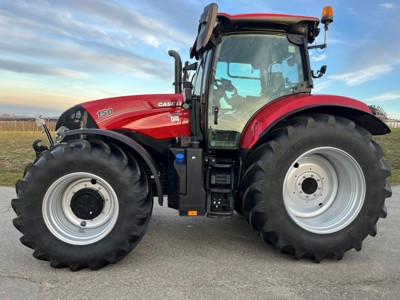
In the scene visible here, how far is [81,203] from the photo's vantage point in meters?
3.41

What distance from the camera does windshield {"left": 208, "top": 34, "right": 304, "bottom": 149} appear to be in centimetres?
380

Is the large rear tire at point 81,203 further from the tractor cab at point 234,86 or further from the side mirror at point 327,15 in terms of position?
the side mirror at point 327,15

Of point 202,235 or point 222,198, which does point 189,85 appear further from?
point 202,235

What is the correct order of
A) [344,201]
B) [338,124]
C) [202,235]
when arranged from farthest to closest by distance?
[202,235] → [344,201] → [338,124]

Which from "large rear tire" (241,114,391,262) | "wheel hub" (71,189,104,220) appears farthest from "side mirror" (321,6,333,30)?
"wheel hub" (71,189,104,220)

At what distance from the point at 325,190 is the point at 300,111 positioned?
0.96 meters

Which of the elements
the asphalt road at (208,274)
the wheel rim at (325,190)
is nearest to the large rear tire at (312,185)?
the wheel rim at (325,190)

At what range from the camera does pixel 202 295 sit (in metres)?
2.77

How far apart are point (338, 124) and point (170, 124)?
5.77 feet

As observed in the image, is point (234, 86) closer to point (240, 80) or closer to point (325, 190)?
point (240, 80)

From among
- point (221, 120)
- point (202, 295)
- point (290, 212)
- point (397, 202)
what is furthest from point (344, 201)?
point (397, 202)

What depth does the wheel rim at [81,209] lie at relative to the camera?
331 cm

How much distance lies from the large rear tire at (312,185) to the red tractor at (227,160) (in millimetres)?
11

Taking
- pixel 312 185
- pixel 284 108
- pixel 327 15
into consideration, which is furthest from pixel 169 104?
pixel 327 15
